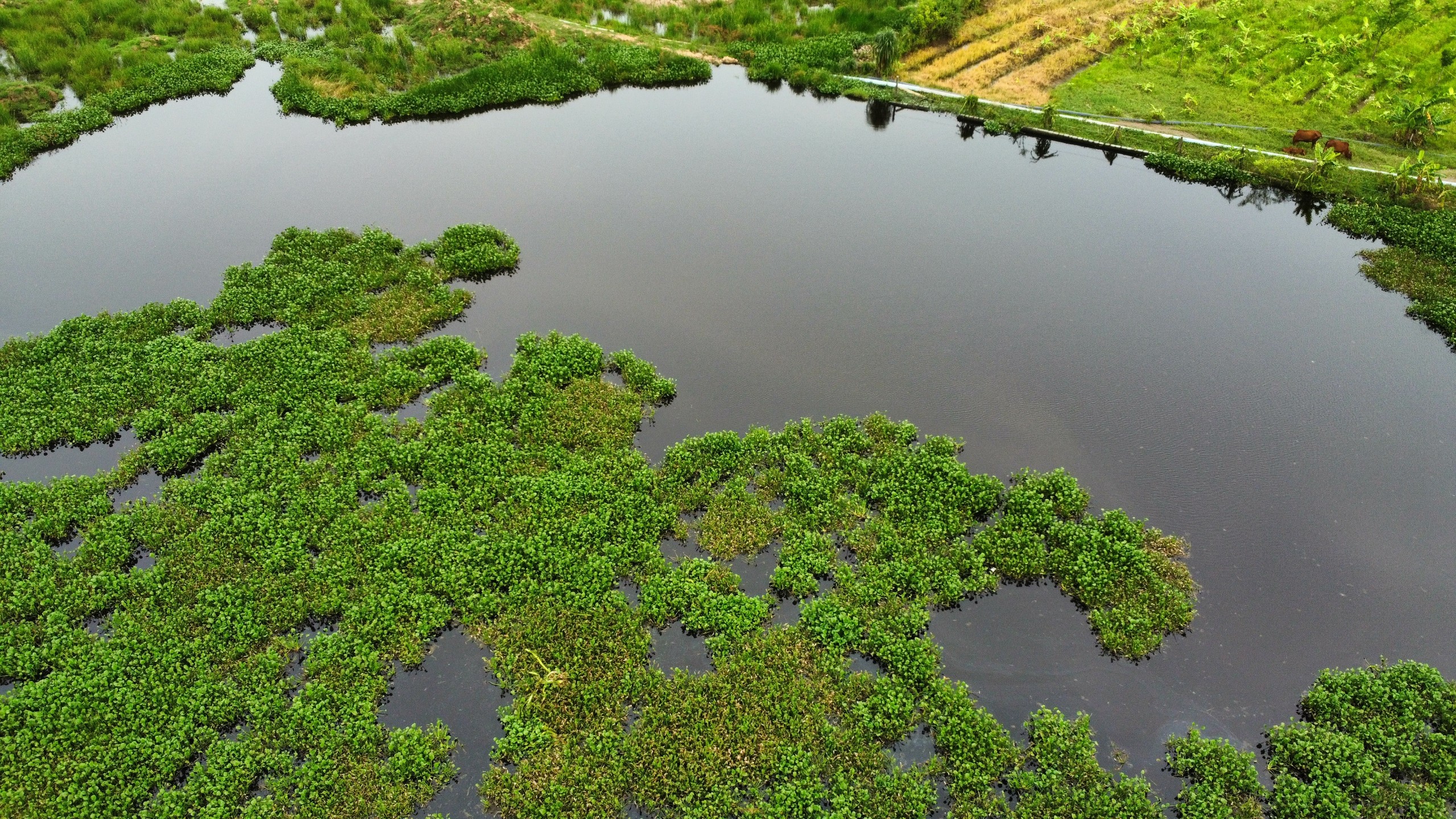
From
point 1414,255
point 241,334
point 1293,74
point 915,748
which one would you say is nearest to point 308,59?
point 241,334

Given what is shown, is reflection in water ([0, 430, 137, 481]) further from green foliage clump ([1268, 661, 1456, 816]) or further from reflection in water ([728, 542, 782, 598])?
green foliage clump ([1268, 661, 1456, 816])

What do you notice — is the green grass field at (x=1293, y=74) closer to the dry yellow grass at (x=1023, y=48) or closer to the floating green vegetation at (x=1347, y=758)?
the dry yellow grass at (x=1023, y=48)

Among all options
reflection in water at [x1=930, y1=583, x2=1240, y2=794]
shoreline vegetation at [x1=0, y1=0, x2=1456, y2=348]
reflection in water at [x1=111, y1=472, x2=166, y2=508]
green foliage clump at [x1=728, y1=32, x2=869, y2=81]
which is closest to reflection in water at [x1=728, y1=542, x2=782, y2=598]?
reflection in water at [x1=930, y1=583, x2=1240, y2=794]

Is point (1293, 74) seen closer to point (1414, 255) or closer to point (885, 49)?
point (1414, 255)

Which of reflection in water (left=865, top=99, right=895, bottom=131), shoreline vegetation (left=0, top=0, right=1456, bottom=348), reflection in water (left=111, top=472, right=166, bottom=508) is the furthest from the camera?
reflection in water (left=865, top=99, right=895, bottom=131)

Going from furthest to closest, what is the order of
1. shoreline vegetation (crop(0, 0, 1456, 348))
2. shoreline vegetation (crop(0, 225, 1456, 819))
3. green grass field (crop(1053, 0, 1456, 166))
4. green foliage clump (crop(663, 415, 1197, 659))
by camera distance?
green grass field (crop(1053, 0, 1456, 166)) → shoreline vegetation (crop(0, 0, 1456, 348)) → green foliage clump (crop(663, 415, 1197, 659)) → shoreline vegetation (crop(0, 225, 1456, 819))

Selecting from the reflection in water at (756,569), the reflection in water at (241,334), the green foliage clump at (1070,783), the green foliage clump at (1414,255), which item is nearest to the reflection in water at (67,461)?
the reflection in water at (241,334)
